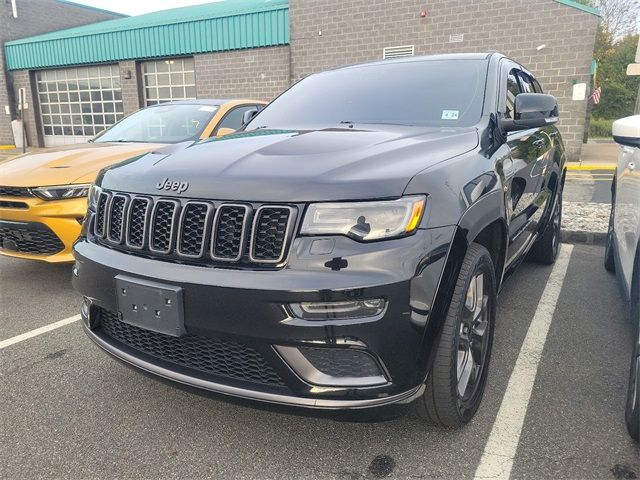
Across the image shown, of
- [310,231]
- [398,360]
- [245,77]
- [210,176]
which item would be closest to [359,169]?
[310,231]

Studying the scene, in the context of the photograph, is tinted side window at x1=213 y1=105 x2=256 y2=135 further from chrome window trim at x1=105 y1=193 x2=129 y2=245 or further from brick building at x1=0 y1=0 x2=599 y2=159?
brick building at x1=0 y1=0 x2=599 y2=159

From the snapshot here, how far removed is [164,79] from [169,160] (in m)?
17.1

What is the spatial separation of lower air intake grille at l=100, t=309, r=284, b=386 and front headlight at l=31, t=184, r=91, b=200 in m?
2.04

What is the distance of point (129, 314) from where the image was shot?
1.97m

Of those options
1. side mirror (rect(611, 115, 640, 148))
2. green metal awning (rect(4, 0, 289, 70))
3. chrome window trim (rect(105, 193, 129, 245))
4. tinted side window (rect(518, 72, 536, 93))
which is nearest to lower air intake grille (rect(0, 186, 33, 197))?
chrome window trim (rect(105, 193, 129, 245))

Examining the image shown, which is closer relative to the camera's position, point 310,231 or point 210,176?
point 310,231

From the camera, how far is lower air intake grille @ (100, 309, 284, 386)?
5.99 ft

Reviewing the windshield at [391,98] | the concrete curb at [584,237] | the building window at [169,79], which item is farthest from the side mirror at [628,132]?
the building window at [169,79]

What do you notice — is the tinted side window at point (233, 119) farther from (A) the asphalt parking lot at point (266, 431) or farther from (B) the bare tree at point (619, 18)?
(B) the bare tree at point (619, 18)

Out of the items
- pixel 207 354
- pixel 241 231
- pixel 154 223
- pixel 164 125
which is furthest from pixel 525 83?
pixel 164 125

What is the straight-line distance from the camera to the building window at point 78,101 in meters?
19.2

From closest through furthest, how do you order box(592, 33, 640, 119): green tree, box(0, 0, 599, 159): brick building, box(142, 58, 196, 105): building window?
1. box(0, 0, 599, 159): brick building
2. box(142, 58, 196, 105): building window
3. box(592, 33, 640, 119): green tree

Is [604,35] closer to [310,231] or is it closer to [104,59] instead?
[104,59]

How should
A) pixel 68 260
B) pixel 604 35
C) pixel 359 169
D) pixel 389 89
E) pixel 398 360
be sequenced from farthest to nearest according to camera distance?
1. pixel 604 35
2. pixel 68 260
3. pixel 389 89
4. pixel 359 169
5. pixel 398 360
